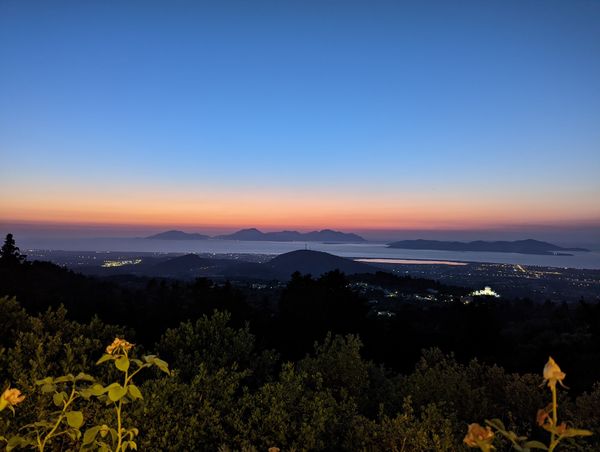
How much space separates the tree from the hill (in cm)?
10669

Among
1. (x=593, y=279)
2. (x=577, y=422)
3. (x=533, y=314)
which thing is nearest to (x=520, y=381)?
(x=577, y=422)

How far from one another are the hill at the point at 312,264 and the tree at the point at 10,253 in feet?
350

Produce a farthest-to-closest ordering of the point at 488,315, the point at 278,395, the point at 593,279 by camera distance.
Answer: the point at 593,279 < the point at 488,315 < the point at 278,395

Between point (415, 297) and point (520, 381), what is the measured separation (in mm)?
63149

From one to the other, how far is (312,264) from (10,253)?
138 m

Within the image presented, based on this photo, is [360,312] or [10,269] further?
[10,269]

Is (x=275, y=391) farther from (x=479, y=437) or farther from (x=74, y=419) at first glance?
(x=479, y=437)

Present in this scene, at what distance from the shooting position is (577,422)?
740 cm

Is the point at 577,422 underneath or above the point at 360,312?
above

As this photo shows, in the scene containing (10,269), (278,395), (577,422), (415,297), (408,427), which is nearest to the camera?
(408,427)

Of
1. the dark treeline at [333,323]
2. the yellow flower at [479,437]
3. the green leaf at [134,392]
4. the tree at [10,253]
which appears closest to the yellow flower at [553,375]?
the yellow flower at [479,437]

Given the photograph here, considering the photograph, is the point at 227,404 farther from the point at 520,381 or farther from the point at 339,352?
the point at 520,381

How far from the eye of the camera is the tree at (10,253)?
43438 millimetres

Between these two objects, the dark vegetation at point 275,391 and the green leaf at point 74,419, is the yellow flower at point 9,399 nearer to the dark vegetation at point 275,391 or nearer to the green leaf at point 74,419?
the green leaf at point 74,419
